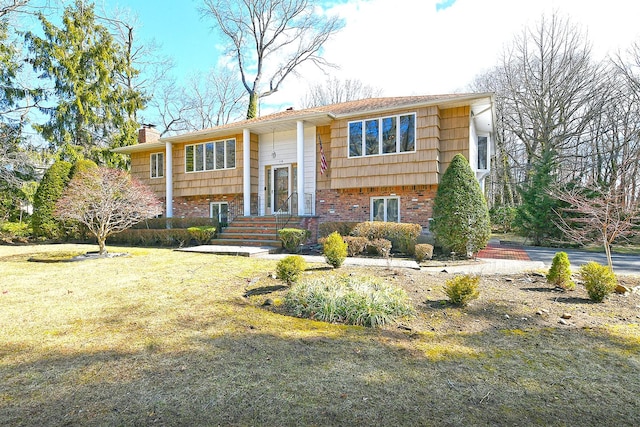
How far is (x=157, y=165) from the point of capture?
704 inches

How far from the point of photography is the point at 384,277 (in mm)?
6195

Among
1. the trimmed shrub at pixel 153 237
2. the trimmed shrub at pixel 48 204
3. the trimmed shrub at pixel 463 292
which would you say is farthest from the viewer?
the trimmed shrub at pixel 48 204

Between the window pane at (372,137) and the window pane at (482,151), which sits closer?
the window pane at (372,137)

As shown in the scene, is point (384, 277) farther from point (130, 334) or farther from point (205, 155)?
point (205, 155)

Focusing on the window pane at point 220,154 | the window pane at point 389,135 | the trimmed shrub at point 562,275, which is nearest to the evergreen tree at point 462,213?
the window pane at point 389,135

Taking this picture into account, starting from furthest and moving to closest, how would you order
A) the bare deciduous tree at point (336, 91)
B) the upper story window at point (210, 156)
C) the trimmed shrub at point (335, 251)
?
the bare deciduous tree at point (336, 91), the upper story window at point (210, 156), the trimmed shrub at point (335, 251)

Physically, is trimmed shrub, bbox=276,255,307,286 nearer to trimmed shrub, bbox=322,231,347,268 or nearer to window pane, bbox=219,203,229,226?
trimmed shrub, bbox=322,231,347,268

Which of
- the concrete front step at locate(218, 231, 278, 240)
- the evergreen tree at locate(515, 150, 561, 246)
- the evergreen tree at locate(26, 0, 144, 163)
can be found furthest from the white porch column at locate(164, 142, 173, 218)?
the evergreen tree at locate(515, 150, 561, 246)

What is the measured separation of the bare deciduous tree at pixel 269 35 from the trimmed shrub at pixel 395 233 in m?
17.4

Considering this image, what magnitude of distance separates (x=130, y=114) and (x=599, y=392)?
26637 millimetres

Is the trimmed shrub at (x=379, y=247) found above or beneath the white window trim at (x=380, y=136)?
beneath

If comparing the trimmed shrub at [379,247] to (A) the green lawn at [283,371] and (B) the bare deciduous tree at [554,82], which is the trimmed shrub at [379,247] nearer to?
(A) the green lawn at [283,371]

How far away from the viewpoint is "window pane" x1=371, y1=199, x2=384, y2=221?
12.6 m

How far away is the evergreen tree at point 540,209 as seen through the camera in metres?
13.4
